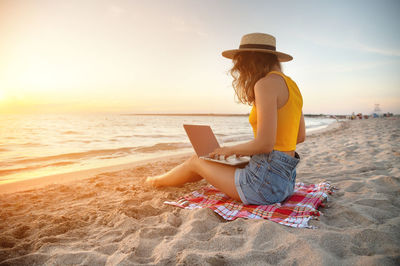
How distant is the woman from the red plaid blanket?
0.10 metres

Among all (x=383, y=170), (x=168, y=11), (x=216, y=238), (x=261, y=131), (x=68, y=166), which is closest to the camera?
(x=216, y=238)

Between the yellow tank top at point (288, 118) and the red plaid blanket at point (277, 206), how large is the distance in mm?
556

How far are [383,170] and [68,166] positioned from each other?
614cm

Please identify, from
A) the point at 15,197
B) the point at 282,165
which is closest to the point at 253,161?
the point at 282,165

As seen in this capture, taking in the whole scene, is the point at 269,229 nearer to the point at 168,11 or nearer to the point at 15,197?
the point at 15,197

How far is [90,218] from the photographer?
85.2 inches

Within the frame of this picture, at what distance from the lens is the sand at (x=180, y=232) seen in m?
1.36

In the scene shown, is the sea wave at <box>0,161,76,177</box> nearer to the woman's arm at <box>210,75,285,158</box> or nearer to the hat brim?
the hat brim

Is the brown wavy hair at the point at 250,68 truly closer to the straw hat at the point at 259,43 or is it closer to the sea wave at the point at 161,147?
the straw hat at the point at 259,43

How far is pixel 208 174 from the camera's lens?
231 cm

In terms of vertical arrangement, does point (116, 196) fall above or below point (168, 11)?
below

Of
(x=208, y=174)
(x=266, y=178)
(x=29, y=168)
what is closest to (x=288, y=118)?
(x=266, y=178)

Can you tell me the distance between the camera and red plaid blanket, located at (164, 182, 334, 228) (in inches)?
73.4

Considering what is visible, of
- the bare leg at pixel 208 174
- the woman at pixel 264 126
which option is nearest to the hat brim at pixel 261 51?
the woman at pixel 264 126
